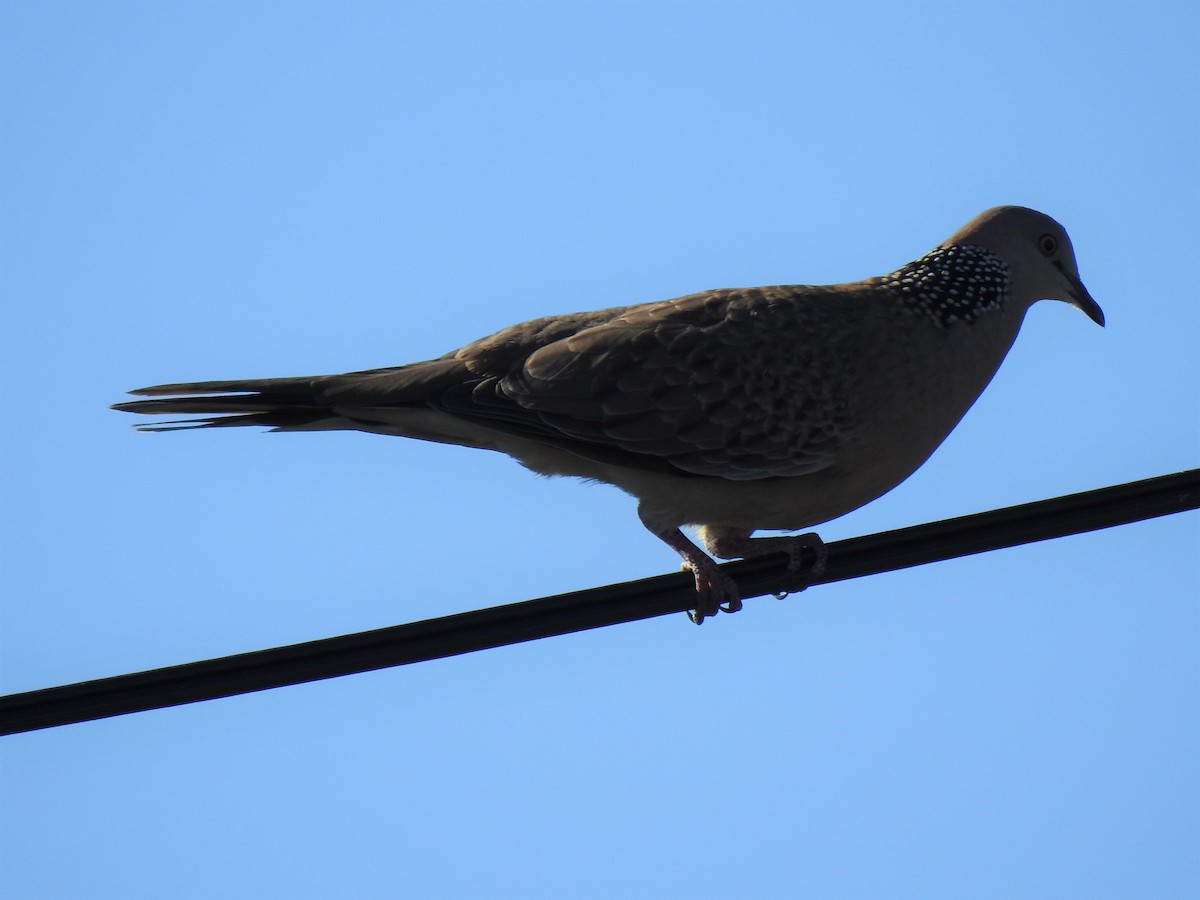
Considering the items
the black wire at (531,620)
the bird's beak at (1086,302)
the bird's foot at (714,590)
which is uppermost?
the bird's beak at (1086,302)

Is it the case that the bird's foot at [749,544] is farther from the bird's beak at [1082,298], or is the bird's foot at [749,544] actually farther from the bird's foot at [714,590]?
the bird's beak at [1082,298]

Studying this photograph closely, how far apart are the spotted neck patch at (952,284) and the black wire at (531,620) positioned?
2.39 meters

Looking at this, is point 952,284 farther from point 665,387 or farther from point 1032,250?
point 665,387

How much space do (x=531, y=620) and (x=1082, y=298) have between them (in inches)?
164

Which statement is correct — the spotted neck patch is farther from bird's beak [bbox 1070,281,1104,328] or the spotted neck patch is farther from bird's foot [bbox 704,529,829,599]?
bird's foot [bbox 704,529,829,599]

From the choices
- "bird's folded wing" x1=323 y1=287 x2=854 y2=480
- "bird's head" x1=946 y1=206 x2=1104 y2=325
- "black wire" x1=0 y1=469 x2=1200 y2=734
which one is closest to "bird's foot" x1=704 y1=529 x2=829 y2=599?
"bird's folded wing" x1=323 y1=287 x2=854 y2=480

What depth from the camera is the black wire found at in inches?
168

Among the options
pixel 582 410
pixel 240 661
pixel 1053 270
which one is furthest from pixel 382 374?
pixel 1053 270

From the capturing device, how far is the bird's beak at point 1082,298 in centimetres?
765

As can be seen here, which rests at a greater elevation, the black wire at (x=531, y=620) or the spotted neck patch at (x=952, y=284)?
the spotted neck patch at (x=952, y=284)

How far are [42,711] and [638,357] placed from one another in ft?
11.0

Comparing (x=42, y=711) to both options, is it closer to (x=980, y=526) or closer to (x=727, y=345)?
(x=980, y=526)

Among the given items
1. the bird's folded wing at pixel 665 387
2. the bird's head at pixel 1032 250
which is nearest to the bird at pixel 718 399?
the bird's folded wing at pixel 665 387

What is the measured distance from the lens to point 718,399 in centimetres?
698
